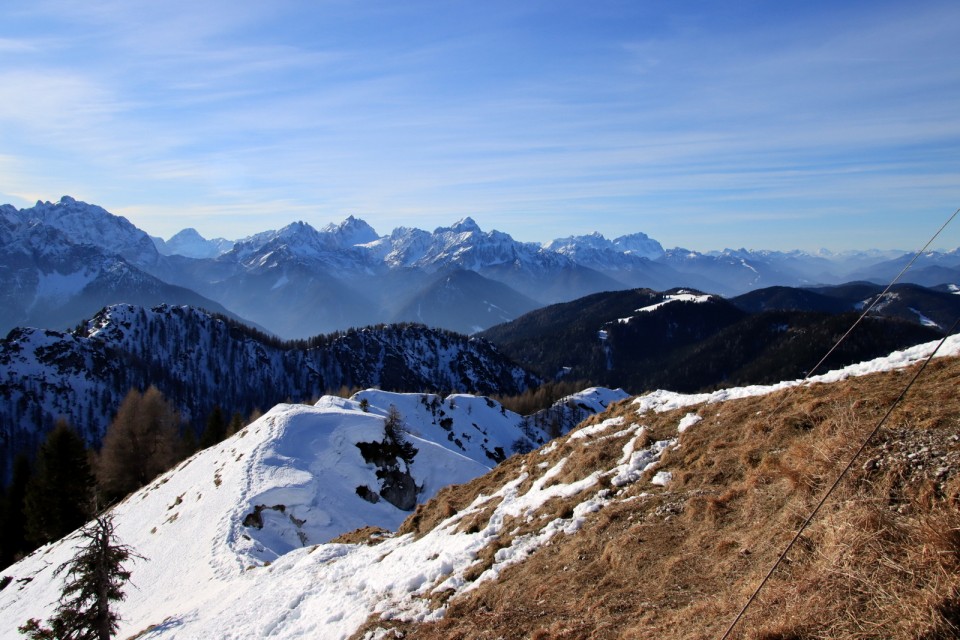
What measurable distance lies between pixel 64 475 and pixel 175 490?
68.1 ft

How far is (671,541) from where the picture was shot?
1097 centimetres

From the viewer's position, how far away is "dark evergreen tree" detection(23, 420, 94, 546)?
54719 millimetres

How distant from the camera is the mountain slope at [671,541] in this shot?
720cm

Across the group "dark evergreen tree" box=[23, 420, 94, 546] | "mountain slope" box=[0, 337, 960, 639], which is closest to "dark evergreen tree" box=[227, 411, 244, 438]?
"dark evergreen tree" box=[23, 420, 94, 546]

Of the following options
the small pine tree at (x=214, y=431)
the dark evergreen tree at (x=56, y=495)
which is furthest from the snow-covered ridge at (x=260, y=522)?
the small pine tree at (x=214, y=431)

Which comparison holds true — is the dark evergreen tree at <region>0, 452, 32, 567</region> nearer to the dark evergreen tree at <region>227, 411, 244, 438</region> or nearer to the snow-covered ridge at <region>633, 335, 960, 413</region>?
the dark evergreen tree at <region>227, 411, 244, 438</region>

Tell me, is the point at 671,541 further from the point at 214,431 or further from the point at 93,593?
the point at 214,431

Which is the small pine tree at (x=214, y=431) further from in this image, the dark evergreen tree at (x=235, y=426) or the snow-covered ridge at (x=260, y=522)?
the snow-covered ridge at (x=260, y=522)

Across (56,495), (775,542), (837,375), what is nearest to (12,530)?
(56,495)

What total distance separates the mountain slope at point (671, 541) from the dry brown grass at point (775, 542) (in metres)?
0.03

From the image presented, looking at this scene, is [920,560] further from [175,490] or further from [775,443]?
[175,490]

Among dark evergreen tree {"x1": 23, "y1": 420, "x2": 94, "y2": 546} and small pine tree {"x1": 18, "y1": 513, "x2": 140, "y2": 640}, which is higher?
small pine tree {"x1": 18, "y1": 513, "x2": 140, "y2": 640}

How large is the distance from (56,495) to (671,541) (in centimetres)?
6924

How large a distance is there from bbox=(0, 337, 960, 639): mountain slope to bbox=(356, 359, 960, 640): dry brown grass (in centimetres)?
3
